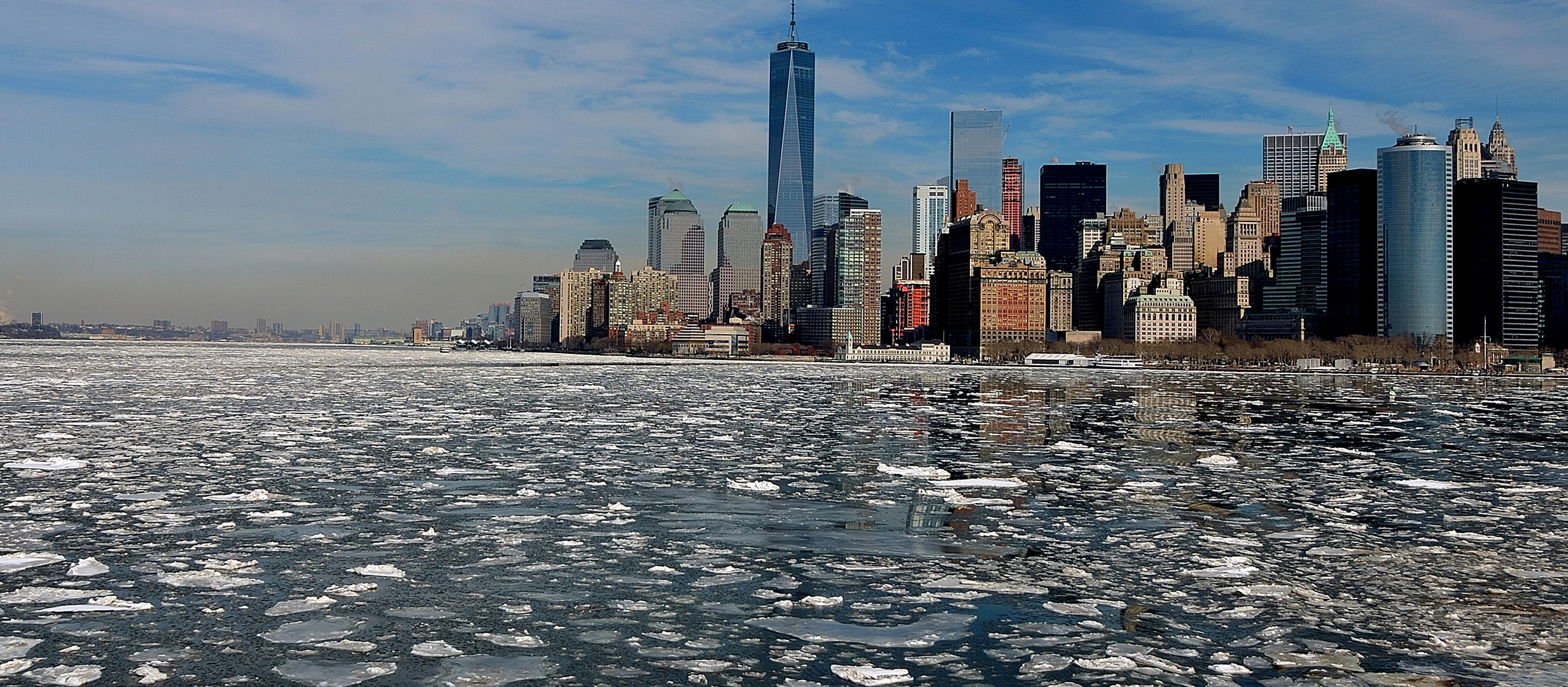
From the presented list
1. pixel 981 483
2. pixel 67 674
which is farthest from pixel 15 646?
pixel 981 483

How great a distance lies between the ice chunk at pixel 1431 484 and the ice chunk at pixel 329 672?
71.9ft

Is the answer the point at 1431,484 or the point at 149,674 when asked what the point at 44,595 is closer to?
the point at 149,674

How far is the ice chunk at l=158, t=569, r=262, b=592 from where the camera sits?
13.5 m

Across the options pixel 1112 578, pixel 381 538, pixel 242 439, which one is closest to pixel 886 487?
pixel 1112 578

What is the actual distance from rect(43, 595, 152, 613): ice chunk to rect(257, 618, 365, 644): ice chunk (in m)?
1.95

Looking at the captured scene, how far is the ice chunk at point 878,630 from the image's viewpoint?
11.6m

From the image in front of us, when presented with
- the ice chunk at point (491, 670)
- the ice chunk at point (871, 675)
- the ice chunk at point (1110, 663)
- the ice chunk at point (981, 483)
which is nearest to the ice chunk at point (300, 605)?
the ice chunk at point (491, 670)

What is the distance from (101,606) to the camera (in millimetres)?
12398

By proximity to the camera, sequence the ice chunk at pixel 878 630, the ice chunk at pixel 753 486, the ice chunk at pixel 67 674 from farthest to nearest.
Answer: the ice chunk at pixel 753 486 → the ice chunk at pixel 878 630 → the ice chunk at pixel 67 674

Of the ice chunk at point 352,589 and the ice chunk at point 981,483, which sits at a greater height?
the ice chunk at point 352,589

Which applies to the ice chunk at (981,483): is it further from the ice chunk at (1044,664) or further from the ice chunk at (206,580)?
the ice chunk at (206,580)

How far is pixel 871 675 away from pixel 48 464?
22.4m

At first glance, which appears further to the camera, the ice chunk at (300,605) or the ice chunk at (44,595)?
the ice chunk at (44,595)

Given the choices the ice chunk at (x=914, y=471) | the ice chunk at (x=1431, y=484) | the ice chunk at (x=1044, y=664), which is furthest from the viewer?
the ice chunk at (x=914, y=471)
